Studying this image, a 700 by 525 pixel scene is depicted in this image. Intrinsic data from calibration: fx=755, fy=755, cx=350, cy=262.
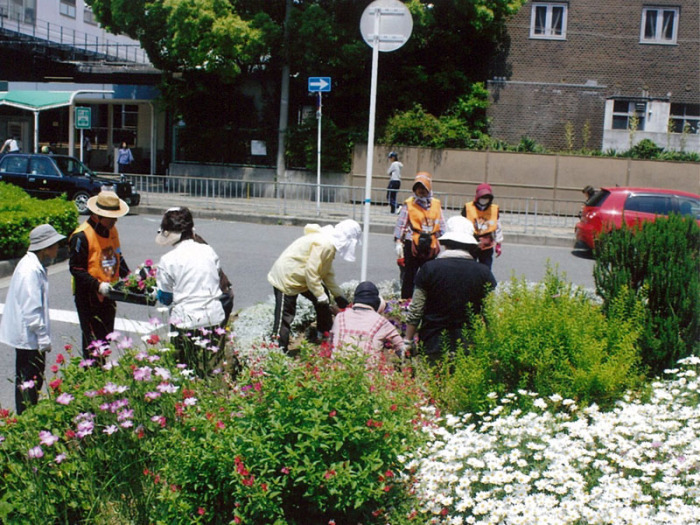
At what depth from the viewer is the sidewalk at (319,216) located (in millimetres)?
18312

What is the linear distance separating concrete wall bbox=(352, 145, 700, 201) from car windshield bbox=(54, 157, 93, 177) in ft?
29.2

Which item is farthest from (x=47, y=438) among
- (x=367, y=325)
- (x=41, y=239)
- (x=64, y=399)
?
(x=367, y=325)

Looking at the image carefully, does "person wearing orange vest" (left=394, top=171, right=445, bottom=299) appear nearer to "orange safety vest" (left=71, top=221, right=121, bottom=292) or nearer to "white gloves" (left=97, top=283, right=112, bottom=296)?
"orange safety vest" (left=71, top=221, right=121, bottom=292)

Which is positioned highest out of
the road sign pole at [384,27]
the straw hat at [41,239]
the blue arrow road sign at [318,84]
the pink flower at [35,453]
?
the blue arrow road sign at [318,84]

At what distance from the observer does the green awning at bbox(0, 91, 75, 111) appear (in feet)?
90.5

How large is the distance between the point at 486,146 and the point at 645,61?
8.10m

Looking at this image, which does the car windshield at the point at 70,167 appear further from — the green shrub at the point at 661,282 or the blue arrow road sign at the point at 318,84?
the green shrub at the point at 661,282

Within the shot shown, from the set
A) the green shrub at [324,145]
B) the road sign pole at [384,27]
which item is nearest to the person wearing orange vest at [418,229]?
the road sign pole at [384,27]

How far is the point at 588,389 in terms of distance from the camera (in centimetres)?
469

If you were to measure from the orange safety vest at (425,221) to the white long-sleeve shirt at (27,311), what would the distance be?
420cm

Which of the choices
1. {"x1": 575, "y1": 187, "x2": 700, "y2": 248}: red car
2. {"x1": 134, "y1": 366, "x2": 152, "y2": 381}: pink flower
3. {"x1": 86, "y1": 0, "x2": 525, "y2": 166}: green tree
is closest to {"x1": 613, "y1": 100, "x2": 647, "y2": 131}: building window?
{"x1": 86, "y1": 0, "x2": 525, "y2": 166}: green tree

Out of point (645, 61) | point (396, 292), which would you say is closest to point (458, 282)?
point (396, 292)

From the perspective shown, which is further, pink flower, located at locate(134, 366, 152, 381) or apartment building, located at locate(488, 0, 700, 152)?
apartment building, located at locate(488, 0, 700, 152)

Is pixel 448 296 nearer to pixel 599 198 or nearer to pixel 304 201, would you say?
pixel 599 198
